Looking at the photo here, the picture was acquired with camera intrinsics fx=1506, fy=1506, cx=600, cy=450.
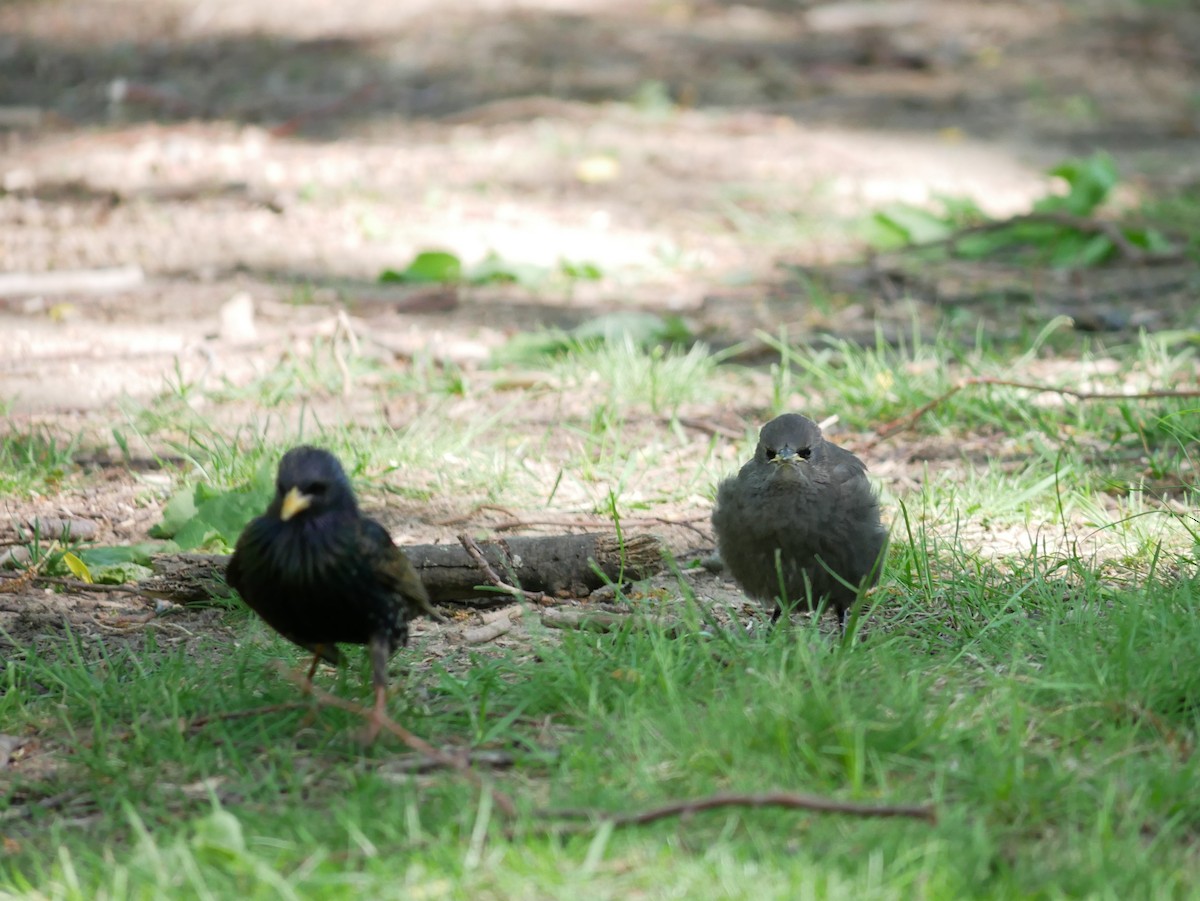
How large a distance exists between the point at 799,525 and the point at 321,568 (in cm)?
154

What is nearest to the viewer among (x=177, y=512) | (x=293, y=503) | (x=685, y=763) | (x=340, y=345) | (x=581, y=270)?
(x=685, y=763)

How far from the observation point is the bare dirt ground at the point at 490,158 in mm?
7402

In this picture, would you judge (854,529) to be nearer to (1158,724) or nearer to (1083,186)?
(1158,724)

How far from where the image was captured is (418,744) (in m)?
3.52

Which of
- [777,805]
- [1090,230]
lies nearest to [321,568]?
[777,805]

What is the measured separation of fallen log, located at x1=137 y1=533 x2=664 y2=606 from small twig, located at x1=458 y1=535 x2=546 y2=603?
0.9 inches

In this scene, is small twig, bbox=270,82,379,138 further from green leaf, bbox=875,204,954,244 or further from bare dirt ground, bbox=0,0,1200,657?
green leaf, bbox=875,204,954,244

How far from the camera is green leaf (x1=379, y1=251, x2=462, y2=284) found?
8.09m

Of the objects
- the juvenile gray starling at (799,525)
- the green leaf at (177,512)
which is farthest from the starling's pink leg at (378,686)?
the green leaf at (177,512)

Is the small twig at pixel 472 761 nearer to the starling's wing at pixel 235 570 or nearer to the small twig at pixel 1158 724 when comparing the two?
the starling's wing at pixel 235 570

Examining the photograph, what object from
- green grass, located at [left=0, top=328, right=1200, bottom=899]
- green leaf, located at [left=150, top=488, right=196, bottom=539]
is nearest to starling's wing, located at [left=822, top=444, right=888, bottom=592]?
green grass, located at [left=0, top=328, right=1200, bottom=899]

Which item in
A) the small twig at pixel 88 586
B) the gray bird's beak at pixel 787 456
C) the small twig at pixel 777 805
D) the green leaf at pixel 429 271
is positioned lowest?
the small twig at pixel 777 805

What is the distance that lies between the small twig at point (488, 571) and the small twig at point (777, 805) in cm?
137

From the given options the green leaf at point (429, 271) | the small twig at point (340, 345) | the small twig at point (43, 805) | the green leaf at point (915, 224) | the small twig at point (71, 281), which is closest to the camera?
the small twig at point (43, 805)
